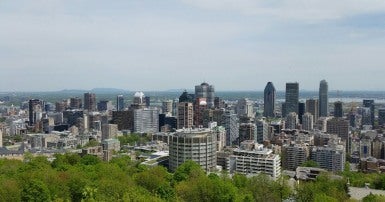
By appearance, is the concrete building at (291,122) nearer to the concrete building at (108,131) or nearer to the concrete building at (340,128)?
the concrete building at (340,128)

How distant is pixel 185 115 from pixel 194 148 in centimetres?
2886

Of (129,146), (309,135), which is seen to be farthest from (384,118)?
(129,146)

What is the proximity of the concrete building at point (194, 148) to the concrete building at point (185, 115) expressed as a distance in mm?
27166

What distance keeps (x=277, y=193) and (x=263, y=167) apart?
11.2m

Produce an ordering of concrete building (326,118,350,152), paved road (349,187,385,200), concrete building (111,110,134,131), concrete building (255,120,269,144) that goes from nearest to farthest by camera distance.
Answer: paved road (349,187,385,200) → concrete building (255,120,269,144) → concrete building (326,118,350,152) → concrete building (111,110,134,131)

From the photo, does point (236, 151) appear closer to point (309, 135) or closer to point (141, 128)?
point (309, 135)

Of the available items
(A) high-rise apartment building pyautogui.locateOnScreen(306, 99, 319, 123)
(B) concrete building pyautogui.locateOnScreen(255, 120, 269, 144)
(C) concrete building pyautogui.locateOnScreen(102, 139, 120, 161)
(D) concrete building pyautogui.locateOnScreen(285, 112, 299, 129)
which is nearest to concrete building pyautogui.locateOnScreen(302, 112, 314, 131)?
(D) concrete building pyautogui.locateOnScreen(285, 112, 299, 129)

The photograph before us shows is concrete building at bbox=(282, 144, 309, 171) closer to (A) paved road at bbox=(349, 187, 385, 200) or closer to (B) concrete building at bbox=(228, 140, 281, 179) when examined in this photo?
(B) concrete building at bbox=(228, 140, 281, 179)

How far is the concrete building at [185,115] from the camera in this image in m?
60.5

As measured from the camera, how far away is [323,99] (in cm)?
9781

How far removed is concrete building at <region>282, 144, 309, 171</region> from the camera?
41.7 meters

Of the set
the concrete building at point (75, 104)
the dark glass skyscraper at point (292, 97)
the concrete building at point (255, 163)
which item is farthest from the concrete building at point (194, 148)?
the concrete building at point (75, 104)

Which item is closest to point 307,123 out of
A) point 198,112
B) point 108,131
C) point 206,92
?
point 198,112

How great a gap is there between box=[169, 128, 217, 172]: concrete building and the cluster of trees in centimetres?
491
